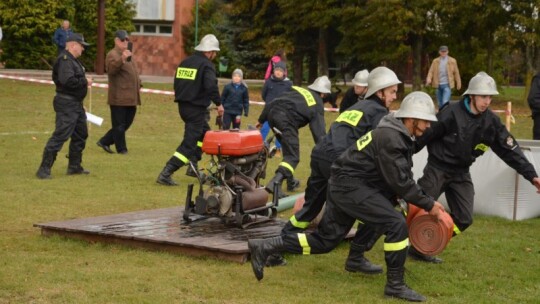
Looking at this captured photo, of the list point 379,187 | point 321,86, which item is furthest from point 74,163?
point 379,187

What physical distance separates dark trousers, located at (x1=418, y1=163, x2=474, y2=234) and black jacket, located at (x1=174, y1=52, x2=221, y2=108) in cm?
466

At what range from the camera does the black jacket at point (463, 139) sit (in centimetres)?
913

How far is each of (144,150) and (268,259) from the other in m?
9.62

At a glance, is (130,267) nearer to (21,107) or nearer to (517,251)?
Answer: (517,251)

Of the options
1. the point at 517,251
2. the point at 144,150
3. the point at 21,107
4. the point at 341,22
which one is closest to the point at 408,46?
the point at 341,22

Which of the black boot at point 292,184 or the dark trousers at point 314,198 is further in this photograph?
the black boot at point 292,184

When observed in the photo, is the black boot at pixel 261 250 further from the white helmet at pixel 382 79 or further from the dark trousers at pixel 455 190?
the dark trousers at pixel 455 190

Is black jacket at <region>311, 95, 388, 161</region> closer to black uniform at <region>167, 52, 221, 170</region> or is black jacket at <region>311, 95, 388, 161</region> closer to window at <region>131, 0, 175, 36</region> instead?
black uniform at <region>167, 52, 221, 170</region>

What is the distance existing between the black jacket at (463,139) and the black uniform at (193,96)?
4.61 meters

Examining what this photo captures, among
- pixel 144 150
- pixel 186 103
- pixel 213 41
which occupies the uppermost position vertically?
pixel 213 41

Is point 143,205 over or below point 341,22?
below

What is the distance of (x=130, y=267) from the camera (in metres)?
8.47

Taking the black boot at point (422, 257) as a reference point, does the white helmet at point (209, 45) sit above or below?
above

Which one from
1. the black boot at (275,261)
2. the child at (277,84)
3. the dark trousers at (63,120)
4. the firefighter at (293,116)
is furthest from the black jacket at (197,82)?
the black boot at (275,261)
